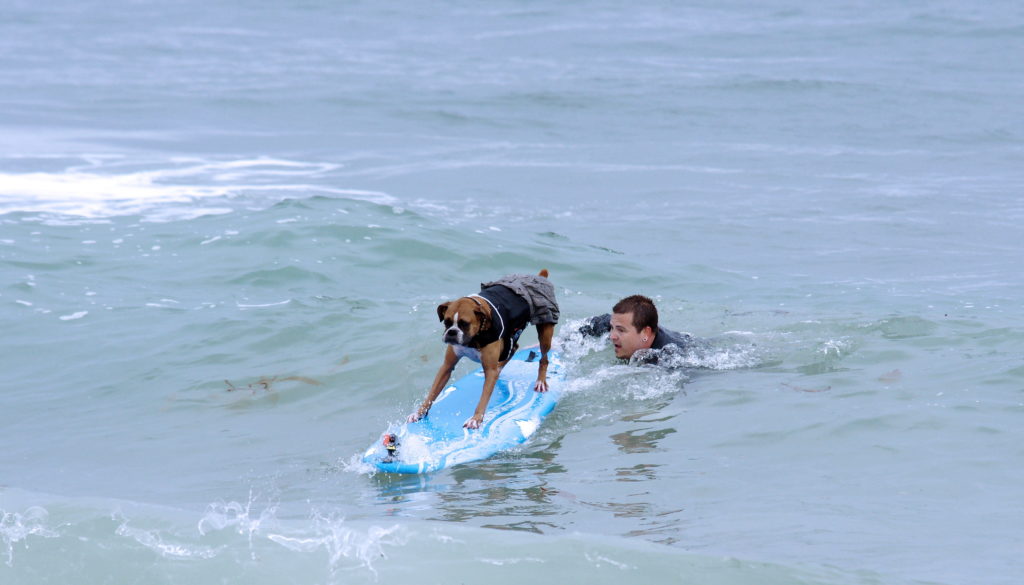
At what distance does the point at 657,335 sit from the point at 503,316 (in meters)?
2.11

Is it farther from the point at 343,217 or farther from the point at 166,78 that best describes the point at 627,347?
the point at 166,78

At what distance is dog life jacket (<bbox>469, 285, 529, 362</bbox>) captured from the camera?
307 inches

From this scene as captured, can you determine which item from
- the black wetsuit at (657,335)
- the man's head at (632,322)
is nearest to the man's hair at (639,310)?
the man's head at (632,322)

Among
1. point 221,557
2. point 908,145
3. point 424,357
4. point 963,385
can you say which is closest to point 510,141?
point 908,145

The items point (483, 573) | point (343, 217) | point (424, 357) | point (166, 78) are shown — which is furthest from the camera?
point (166, 78)

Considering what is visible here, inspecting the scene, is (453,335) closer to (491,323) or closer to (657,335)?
(491,323)

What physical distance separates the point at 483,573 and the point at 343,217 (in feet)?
39.9

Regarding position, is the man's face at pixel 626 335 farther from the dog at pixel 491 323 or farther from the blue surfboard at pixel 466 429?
the dog at pixel 491 323

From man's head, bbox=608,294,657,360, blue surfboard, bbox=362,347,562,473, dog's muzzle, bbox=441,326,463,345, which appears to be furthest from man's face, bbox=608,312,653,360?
dog's muzzle, bbox=441,326,463,345

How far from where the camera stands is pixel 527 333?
11281 millimetres

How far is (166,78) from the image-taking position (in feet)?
109

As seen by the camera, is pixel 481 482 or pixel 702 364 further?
pixel 702 364

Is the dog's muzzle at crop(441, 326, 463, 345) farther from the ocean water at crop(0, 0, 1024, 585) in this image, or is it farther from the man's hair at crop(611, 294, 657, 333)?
the man's hair at crop(611, 294, 657, 333)

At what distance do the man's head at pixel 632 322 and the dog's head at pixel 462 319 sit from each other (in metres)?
1.93
